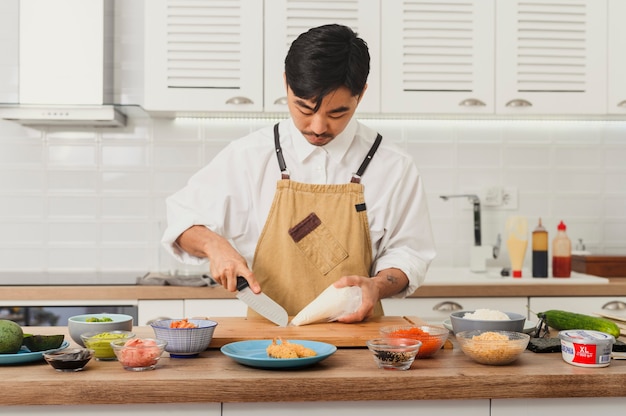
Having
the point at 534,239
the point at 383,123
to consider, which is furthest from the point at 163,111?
the point at 534,239

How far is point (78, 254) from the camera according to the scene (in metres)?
3.74

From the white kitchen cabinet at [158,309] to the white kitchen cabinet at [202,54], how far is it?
2.96ft

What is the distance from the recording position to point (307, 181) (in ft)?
7.56

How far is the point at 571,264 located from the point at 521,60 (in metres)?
1.06

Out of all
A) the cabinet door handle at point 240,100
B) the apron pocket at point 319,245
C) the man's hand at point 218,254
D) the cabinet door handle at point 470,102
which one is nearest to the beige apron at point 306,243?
the apron pocket at point 319,245

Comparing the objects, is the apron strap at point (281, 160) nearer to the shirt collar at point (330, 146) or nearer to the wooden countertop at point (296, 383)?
the shirt collar at point (330, 146)

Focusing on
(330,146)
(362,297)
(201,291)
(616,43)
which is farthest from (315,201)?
(616,43)

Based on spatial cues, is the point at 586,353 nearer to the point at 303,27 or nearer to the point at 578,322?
the point at 578,322

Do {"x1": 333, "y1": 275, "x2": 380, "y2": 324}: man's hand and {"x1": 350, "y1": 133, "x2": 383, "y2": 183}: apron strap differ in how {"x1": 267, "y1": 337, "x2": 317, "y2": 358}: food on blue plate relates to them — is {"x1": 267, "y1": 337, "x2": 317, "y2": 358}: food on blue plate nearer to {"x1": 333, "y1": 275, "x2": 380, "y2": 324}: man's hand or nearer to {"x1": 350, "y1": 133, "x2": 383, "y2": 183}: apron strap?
{"x1": 333, "y1": 275, "x2": 380, "y2": 324}: man's hand

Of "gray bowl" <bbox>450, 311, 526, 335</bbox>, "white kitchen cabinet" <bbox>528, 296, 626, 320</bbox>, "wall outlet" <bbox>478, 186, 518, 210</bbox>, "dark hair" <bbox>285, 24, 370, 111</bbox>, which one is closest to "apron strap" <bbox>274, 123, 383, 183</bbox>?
"dark hair" <bbox>285, 24, 370, 111</bbox>

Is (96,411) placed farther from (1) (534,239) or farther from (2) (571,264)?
(2) (571,264)

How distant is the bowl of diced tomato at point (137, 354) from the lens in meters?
1.52

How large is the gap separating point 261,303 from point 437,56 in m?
1.95

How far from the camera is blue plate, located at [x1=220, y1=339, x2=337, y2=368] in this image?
1507 mm
